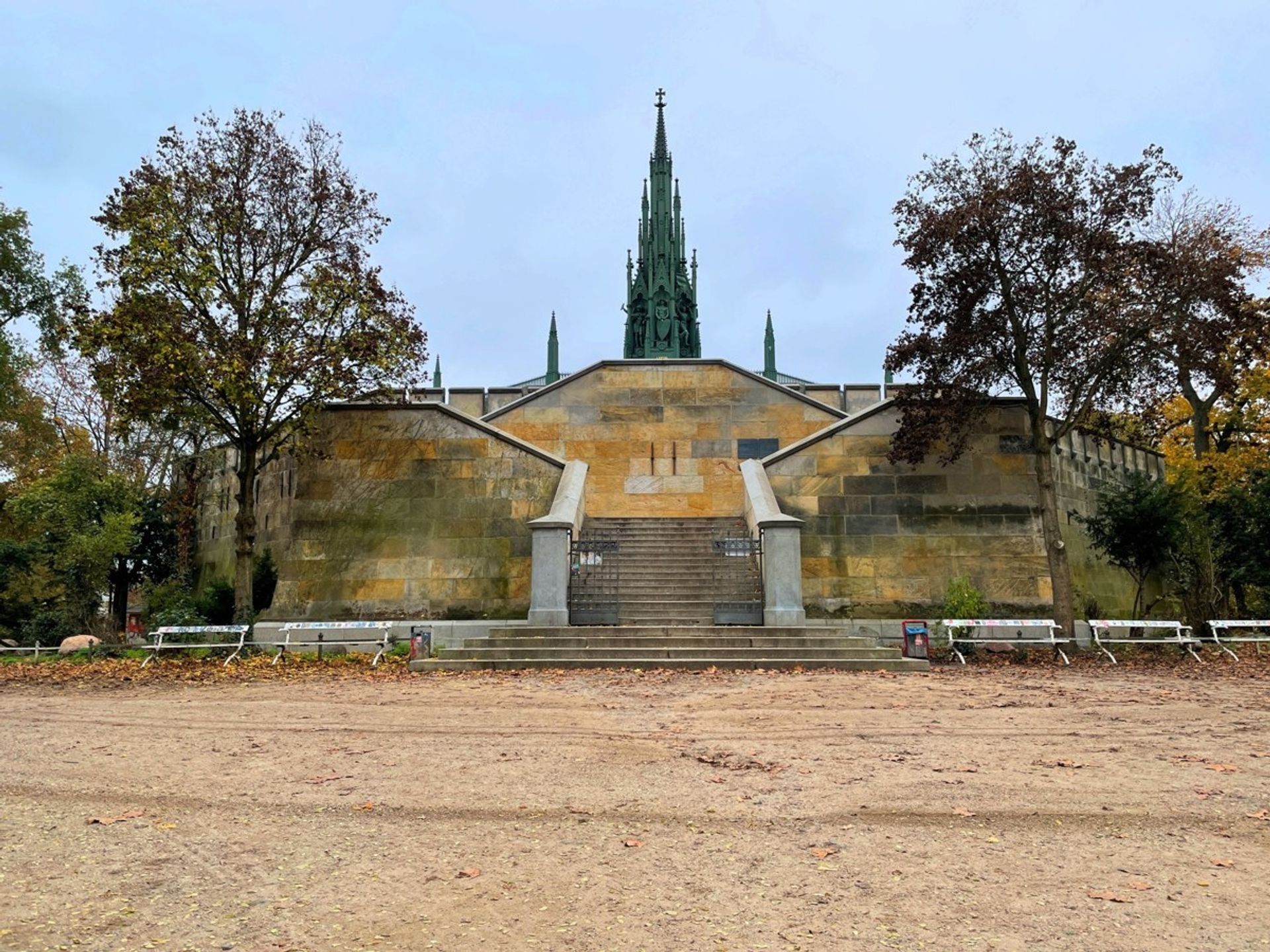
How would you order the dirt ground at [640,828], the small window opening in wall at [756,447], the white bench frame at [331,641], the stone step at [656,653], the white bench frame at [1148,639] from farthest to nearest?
1. the small window opening in wall at [756,447]
2. the white bench frame at [331,641]
3. the white bench frame at [1148,639]
4. the stone step at [656,653]
5. the dirt ground at [640,828]

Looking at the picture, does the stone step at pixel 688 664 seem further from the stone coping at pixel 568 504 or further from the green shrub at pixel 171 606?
the green shrub at pixel 171 606

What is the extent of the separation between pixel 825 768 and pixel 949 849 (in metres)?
1.83

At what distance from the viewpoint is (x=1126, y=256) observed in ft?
47.0

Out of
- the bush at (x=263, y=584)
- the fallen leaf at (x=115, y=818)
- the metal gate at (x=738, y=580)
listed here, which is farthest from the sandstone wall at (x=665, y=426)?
the fallen leaf at (x=115, y=818)

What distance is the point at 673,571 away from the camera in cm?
1620

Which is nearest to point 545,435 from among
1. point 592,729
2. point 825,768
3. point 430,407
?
point 430,407

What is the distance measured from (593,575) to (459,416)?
12.8 feet

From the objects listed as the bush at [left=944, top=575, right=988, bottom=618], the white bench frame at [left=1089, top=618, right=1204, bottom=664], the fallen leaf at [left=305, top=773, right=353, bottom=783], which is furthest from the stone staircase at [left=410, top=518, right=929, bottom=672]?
the fallen leaf at [left=305, top=773, right=353, bottom=783]

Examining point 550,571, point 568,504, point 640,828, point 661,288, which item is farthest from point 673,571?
point 661,288

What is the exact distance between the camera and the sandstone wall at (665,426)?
67.6 ft

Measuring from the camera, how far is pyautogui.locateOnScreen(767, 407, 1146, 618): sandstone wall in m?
16.0

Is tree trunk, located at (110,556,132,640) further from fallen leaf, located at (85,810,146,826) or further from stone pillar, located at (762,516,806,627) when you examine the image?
fallen leaf, located at (85,810,146,826)

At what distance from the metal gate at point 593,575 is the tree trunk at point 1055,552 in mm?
6980

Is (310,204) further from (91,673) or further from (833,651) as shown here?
(833,651)
